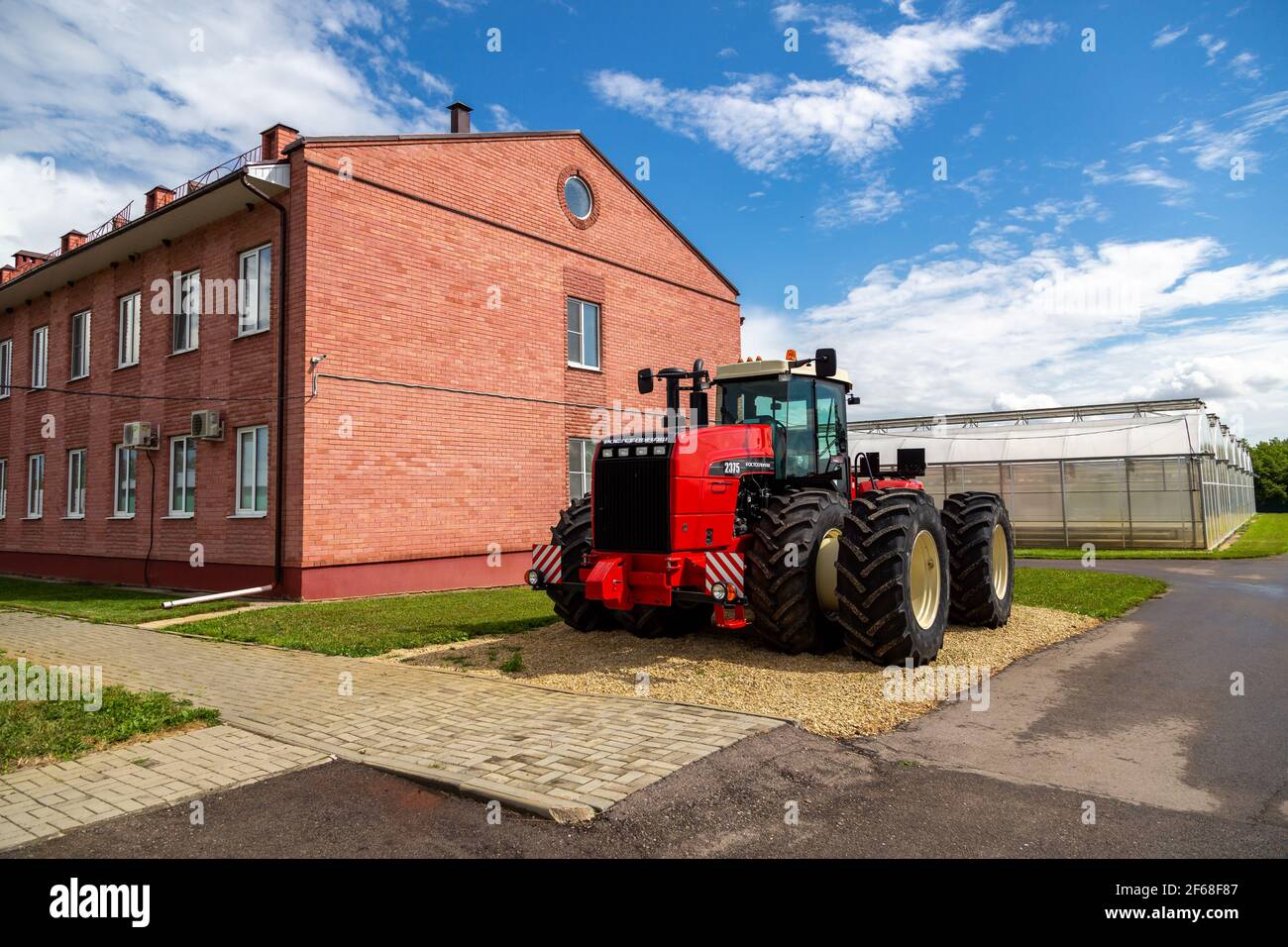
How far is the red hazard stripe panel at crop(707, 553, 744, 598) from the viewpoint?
6934 mm

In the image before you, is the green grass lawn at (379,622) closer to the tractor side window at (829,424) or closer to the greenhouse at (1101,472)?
the tractor side window at (829,424)

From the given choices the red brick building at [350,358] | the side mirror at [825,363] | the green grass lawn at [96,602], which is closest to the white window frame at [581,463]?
the red brick building at [350,358]

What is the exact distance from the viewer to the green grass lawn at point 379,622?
8883mm

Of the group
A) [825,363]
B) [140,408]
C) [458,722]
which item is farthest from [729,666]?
[140,408]

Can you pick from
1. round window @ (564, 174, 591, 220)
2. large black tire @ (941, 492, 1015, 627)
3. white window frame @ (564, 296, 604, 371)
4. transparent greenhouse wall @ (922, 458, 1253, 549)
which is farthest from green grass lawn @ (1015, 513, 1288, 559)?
round window @ (564, 174, 591, 220)

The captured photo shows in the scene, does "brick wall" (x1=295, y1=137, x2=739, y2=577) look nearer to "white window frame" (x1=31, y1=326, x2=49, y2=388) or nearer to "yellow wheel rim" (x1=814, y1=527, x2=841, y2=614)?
"yellow wheel rim" (x1=814, y1=527, x2=841, y2=614)

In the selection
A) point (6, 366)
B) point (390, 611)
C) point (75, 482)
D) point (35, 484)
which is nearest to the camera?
point (390, 611)

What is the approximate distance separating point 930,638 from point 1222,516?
2764cm

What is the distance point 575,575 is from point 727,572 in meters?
1.88

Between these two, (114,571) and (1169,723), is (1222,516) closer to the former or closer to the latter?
(1169,723)

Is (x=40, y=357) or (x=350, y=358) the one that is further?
(x=40, y=357)

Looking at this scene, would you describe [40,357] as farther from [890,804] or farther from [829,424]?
[890,804]

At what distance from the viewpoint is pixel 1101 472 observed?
25.5 metres

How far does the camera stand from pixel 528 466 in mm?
16375
